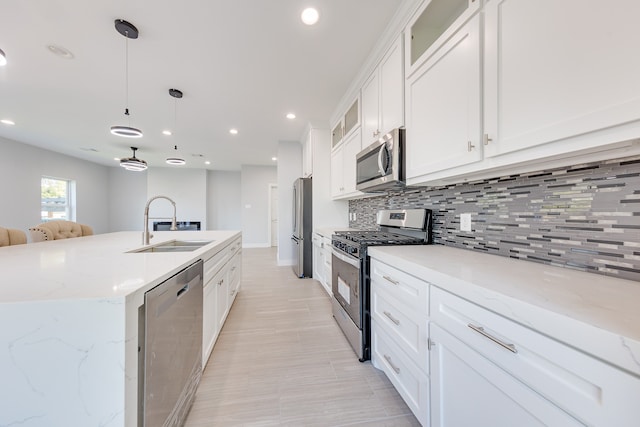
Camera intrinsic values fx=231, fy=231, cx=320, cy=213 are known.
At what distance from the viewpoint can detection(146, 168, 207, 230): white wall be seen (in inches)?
314

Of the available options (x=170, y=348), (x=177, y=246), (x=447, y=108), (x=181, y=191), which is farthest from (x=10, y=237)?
(x=181, y=191)

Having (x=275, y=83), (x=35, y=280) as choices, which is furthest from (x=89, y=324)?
(x=275, y=83)

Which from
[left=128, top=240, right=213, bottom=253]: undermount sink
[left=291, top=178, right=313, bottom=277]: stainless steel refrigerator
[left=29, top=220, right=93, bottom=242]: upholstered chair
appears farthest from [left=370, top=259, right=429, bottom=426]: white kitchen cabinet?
[left=29, top=220, right=93, bottom=242]: upholstered chair

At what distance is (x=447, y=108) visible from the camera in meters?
1.31

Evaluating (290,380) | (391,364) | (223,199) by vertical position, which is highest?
(223,199)

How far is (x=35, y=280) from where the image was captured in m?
0.88

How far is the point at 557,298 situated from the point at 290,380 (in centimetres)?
154

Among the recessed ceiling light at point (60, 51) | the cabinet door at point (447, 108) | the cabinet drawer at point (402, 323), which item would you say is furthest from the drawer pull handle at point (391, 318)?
the recessed ceiling light at point (60, 51)

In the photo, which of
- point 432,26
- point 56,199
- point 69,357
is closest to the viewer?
point 69,357

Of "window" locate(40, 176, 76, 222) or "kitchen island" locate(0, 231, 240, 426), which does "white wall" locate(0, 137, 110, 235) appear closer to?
"window" locate(40, 176, 76, 222)

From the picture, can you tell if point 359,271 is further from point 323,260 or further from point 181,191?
point 181,191

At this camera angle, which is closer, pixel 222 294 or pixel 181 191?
pixel 222 294

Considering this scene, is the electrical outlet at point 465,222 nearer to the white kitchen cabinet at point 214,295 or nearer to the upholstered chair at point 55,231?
Result: the white kitchen cabinet at point 214,295

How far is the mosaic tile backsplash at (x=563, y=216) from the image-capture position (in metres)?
0.85
